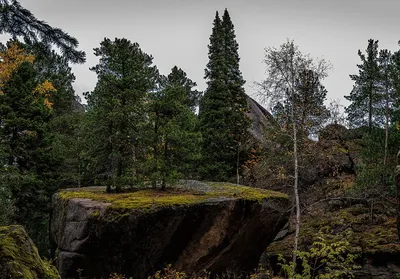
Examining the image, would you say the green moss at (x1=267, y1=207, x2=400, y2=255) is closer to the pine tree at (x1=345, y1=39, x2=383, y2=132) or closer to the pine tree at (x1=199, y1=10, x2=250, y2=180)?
the pine tree at (x1=199, y1=10, x2=250, y2=180)

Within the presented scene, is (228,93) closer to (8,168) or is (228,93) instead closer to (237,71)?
(237,71)

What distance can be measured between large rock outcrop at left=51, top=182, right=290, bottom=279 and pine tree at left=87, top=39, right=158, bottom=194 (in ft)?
4.56

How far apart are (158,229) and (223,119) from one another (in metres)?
10.7

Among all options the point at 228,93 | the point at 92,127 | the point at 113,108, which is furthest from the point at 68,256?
the point at 228,93

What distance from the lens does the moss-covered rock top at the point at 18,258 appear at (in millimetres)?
3881

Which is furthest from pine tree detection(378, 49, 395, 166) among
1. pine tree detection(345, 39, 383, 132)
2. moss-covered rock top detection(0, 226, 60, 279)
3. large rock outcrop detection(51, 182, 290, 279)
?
moss-covered rock top detection(0, 226, 60, 279)

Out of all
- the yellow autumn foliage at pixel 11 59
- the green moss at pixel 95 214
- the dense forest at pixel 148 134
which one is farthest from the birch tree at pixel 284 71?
the yellow autumn foliage at pixel 11 59

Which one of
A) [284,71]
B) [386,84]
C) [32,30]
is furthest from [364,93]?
[32,30]

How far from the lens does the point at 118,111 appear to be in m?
14.0

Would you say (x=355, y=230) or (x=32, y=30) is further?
(x=355, y=230)

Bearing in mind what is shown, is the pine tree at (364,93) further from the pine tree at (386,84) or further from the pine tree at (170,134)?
the pine tree at (170,134)

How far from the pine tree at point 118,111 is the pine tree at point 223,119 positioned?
7.20 m

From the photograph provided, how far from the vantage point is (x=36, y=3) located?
4148 mm

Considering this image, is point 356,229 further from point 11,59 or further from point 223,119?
point 11,59
